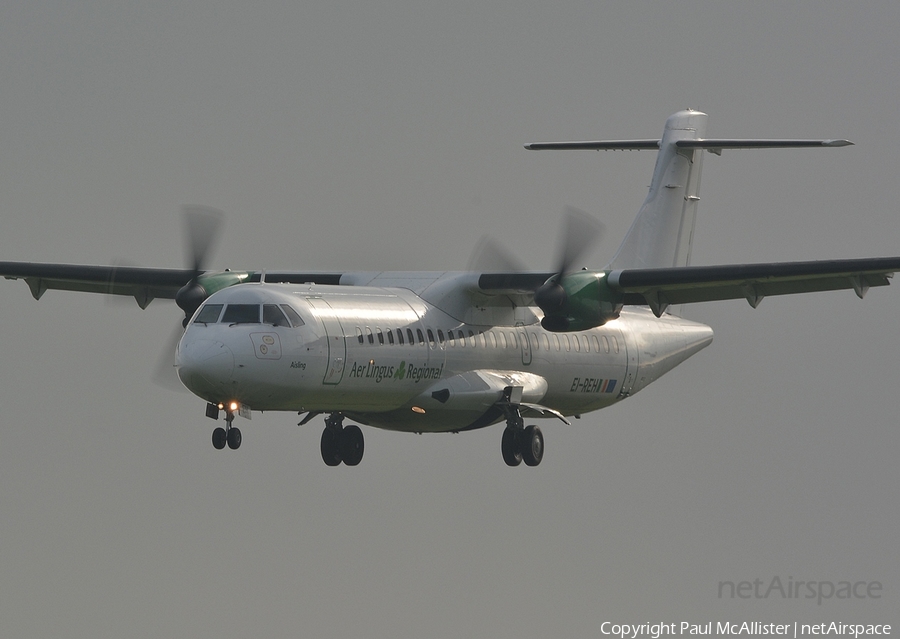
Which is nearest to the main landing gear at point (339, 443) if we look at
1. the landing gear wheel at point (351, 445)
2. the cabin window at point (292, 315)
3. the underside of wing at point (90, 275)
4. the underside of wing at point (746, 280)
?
the landing gear wheel at point (351, 445)

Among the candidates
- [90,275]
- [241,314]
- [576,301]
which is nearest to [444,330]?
[576,301]

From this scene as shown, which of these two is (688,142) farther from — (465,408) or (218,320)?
(218,320)

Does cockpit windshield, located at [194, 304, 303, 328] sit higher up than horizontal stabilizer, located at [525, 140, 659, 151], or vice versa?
horizontal stabilizer, located at [525, 140, 659, 151]

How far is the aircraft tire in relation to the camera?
22.2m

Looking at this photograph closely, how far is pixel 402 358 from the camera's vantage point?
81.0 feet

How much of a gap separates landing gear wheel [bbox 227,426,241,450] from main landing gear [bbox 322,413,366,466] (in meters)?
4.68

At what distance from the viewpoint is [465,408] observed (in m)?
26.0

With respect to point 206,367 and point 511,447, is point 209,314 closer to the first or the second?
point 206,367

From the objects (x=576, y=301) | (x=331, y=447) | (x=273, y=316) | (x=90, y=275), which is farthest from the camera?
(x=90, y=275)

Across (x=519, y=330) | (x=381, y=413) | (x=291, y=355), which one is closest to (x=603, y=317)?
(x=519, y=330)

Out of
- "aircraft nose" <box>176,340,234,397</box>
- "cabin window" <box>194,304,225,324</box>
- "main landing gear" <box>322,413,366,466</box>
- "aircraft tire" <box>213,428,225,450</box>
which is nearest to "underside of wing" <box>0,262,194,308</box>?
"main landing gear" <box>322,413,366,466</box>

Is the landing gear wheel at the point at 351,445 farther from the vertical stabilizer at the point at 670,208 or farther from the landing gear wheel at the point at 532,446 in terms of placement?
the vertical stabilizer at the point at 670,208

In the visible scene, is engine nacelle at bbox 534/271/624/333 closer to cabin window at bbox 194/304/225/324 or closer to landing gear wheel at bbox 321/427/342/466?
landing gear wheel at bbox 321/427/342/466

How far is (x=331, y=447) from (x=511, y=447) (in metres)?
2.98
